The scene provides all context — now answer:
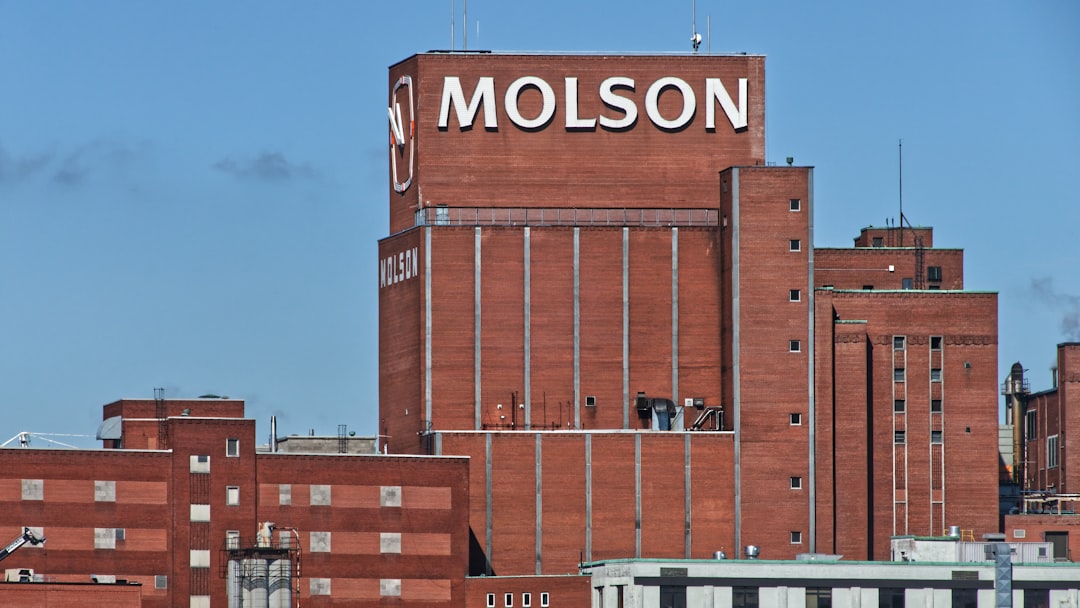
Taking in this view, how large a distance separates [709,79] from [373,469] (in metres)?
36.7

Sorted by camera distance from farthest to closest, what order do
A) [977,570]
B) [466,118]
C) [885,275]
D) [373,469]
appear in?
[885,275] < [466,118] < [373,469] < [977,570]

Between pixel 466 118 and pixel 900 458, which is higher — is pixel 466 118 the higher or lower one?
the higher one

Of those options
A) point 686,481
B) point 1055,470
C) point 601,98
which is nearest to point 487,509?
point 686,481

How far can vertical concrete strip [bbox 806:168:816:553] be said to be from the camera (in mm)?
164375

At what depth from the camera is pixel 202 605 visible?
156 meters

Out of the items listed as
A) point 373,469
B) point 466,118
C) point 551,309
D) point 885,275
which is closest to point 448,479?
point 373,469

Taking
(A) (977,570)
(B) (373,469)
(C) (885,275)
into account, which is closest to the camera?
(A) (977,570)

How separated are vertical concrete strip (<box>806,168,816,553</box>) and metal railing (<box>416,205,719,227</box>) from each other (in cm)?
820

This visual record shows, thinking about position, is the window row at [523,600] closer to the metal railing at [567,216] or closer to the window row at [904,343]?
the metal railing at [567,216]

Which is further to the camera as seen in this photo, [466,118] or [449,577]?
[466,118]

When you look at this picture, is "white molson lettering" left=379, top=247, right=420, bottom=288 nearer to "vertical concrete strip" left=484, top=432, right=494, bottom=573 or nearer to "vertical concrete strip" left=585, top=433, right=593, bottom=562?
"vertical concrete strip" left=484, top=432, right=494, bottom=573

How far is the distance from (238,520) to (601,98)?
39.3 m

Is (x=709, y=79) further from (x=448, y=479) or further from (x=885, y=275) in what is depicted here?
(x=448, y=479)

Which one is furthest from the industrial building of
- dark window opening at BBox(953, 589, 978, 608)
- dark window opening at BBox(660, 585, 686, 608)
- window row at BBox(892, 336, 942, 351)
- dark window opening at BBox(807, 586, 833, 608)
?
dark window opening at BBox(953, 589, 978, 608)
